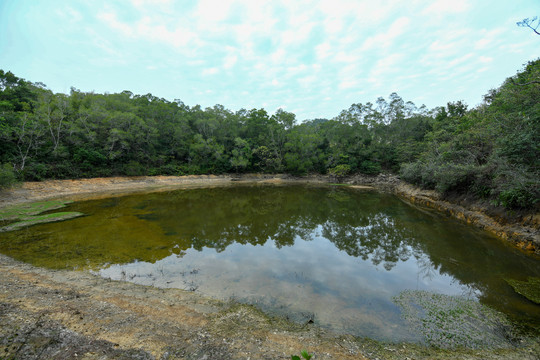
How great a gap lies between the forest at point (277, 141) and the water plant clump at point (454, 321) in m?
5.93

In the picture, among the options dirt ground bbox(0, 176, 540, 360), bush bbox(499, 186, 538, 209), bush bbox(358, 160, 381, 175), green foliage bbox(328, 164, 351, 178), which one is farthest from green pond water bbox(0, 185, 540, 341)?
bush bbox(358, 160, 381, 175)

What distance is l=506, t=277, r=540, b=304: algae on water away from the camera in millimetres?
5785

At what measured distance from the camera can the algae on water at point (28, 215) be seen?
10.6m

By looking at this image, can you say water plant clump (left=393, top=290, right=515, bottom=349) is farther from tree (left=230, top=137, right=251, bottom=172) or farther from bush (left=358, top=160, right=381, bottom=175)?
bush (left=358, top=160, right=381, bottom=175)

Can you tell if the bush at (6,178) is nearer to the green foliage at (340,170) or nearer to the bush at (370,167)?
the green foliage at (340,170)

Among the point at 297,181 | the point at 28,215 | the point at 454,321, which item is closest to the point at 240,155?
the point at 297,181

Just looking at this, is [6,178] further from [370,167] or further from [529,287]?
[370,167]

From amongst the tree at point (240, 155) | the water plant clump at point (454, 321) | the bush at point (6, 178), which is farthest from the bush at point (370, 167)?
the bush at point (6, 178)

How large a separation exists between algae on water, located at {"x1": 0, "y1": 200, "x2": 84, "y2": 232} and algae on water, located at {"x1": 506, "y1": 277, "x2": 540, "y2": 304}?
18870 mm

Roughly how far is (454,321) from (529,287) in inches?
142

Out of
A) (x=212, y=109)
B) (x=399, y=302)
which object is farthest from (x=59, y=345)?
(x=212, y=109)

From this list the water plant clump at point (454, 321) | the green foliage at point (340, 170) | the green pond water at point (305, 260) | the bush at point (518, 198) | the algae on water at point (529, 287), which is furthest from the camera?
the green foliage at point (340, 170)

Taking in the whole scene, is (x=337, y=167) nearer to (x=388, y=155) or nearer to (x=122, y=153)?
(x=388, y=155)

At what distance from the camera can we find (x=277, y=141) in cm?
4106
